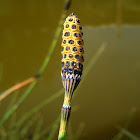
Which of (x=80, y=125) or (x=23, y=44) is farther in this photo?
(x=23, y=44)

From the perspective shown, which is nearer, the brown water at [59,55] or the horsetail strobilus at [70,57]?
the horsetail strobilus at [70,57]

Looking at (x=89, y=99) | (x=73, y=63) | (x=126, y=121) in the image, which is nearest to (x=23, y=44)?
(x=89, y=99)

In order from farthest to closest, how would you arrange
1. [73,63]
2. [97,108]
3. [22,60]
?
[22,60], [97,108], [73,63]

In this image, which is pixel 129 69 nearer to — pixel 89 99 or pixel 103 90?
pixel 103 90

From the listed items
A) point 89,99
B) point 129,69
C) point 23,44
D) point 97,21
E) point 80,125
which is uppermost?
point 97,21

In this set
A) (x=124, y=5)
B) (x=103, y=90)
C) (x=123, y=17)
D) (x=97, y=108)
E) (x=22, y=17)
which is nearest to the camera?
(x=97, y=108)

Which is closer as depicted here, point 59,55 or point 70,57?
point 70,57

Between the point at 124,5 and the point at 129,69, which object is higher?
the point at 124,5

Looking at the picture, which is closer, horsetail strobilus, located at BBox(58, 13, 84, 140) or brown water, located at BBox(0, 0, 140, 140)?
horsetail strobilus, located at BBox(58, 13, 84, 140)
